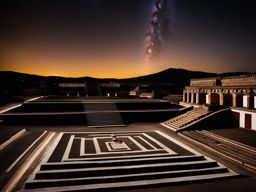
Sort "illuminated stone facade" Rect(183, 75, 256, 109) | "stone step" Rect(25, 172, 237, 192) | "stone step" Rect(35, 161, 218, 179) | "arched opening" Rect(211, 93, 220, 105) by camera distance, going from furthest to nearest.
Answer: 1. "arched opening" Rect(211, 93, 220, 105)
2. "illuminated stone facade" Rect(183, 75, 256, 109)
3. "stone step" Rect(35, 161, 218, 179)
4. "stone step" Rect(25, 172, 237, 192)

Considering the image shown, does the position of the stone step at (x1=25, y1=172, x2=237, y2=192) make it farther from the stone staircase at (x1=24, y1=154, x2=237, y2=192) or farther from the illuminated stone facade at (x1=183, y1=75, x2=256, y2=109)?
the illuminated stone facade at (x1=183, y1=75, x2=256, y2=109)

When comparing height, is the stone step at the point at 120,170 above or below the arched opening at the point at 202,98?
below

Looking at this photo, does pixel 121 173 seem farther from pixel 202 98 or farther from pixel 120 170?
pixel 202 98

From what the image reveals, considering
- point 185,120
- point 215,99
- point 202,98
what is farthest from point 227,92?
point 185,120

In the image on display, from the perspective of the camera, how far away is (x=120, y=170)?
8.80 metres

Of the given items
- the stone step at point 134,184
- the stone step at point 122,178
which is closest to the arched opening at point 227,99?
the stone step at point 122,178

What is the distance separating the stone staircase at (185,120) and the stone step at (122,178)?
757 centimetres

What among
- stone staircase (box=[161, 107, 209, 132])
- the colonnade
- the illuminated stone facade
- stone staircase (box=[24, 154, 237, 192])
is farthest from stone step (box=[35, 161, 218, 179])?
the illuminated stone facade

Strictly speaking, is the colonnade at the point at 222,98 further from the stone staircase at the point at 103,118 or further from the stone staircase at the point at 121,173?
the stone staircase at the point at 103,118

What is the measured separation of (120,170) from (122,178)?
1.83 feet

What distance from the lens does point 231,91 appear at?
1920 cm

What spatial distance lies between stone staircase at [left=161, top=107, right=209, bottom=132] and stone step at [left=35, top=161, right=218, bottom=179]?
7077mm

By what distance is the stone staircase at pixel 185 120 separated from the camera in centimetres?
1736

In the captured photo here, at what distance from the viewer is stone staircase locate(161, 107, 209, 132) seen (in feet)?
57.0
